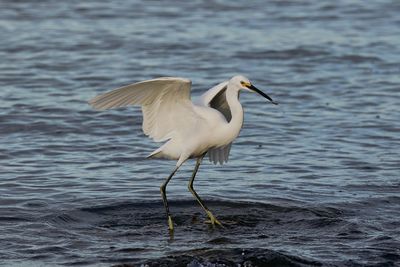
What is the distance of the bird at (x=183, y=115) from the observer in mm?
8430

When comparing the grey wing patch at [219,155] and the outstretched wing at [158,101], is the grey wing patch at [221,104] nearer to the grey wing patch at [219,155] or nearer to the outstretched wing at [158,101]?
the grey wing patch at [219,155]

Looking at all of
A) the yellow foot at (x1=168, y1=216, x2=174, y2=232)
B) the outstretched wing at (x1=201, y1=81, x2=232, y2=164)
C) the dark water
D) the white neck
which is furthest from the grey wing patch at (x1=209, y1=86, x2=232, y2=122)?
the yellow foot at (x1=168, y1=216, x2=174, y2=232)

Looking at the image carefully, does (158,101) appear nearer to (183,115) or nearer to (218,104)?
(183,115)

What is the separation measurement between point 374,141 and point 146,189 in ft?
10.0

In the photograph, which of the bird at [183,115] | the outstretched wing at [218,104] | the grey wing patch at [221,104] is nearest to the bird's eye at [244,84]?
the bird at [183,115]

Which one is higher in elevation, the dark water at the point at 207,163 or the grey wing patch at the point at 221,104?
the grey wing patch at the point at 221,104

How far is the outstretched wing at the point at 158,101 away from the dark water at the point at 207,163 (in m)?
0.78

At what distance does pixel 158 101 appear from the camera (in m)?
8.78

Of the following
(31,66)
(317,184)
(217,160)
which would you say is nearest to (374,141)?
(317,184)

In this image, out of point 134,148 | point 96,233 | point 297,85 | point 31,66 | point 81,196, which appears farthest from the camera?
point 31,66

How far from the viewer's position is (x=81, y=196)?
9.41 m

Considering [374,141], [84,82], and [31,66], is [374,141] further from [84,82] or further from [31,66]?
[31,66]

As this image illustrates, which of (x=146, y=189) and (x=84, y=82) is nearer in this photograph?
(x=146, y=189)

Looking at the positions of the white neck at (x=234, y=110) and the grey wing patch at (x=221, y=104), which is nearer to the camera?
the white neck at (x=234, y=110)
